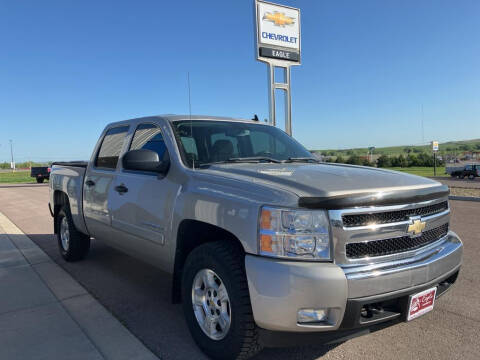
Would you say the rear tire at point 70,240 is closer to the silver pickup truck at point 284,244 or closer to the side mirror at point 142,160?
the silver pickup truck at point 284,244

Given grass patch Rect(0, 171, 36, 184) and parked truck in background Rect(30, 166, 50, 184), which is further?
grass patch Rect(0, 171, 36, 184)

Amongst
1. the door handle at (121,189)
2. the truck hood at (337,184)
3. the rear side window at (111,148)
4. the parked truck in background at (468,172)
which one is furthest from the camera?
the parked truck in background at (468,172)

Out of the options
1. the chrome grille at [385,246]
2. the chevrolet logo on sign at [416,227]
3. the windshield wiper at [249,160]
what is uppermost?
the windshield wiper at [249,160]

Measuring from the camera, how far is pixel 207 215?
2.64m

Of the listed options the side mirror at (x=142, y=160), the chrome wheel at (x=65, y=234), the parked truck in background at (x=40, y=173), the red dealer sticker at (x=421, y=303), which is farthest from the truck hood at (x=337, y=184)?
the parked truck in background at (x=40, y=173)

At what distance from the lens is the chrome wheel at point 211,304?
100 inches

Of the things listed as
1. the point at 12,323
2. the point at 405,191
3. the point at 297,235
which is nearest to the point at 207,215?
the point at 297,235

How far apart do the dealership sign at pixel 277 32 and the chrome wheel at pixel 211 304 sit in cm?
1340

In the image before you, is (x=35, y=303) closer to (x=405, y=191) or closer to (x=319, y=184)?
(x=319, y=184)

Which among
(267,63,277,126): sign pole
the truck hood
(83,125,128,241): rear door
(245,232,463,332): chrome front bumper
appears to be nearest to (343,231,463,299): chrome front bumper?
(245,232,463,332): chrome front bumper

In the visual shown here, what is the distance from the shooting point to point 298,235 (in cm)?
220

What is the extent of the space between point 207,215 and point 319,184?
82cm

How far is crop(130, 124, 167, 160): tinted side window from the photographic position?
11.8 feet

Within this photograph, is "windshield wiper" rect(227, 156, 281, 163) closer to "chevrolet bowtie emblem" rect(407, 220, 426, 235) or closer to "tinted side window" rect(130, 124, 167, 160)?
"tinted side window" rect(130, 124, 167, 160)
